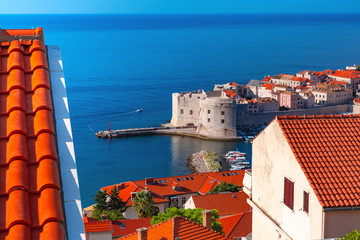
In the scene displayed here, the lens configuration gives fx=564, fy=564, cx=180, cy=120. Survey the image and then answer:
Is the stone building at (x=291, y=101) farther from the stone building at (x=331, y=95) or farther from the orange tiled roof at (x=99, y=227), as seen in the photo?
the orange tiled roof at (x=99, y=227)

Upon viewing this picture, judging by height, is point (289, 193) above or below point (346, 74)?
below

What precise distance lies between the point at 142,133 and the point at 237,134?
24.0 feet

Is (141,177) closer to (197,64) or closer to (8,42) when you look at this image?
(8,42)

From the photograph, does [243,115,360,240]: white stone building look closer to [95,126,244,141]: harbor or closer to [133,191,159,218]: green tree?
[133,191,159,218]: green tree

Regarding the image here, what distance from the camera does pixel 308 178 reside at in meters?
4.59

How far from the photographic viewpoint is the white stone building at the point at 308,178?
4477mm

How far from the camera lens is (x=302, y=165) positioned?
185 inches

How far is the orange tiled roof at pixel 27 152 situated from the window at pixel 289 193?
8.47ft

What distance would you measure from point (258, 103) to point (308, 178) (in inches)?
1687

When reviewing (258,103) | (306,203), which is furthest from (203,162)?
(306,203)

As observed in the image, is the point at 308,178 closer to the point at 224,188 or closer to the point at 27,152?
the point at 27,152

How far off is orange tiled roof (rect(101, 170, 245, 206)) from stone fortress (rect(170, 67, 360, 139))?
16599mm

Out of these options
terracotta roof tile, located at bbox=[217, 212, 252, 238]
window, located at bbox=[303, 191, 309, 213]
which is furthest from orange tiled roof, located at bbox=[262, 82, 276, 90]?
window, located at bbox=[303, 191, 309, 213]

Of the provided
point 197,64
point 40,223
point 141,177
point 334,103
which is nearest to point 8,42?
point 40,223
